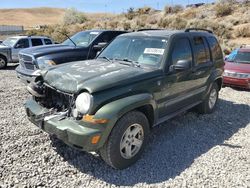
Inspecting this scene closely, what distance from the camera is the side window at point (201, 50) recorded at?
5.36 m

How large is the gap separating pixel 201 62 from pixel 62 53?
3.99m

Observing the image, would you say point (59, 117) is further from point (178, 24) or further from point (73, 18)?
point (73, 18)

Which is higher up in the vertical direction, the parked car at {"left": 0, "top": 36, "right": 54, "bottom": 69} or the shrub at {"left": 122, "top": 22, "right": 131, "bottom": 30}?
the shrub at {"left": 122, "top": 22, "right": 131, "bottom": 30}

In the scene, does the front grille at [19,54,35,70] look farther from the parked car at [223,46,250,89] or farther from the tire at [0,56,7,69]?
the parked car at [223,46,250,89]

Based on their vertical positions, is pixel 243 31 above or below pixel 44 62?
above

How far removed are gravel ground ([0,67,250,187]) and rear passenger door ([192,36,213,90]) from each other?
36.1 inches

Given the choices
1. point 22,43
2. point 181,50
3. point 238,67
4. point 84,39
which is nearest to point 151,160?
point 181,50

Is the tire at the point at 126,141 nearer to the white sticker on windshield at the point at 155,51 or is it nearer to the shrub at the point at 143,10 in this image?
the white sticker on windshield at the point at 155,51

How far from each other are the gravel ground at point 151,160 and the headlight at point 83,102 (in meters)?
0.90

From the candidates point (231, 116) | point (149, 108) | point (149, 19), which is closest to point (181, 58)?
point (149, 108)

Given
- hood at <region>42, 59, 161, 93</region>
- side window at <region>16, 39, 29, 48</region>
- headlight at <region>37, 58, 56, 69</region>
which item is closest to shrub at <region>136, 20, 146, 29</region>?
side window at <region>16, 39, 29, 48</region>

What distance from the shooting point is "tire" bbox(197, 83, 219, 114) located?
6000 millimetres

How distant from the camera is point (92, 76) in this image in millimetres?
3844

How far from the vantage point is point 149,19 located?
108ft
